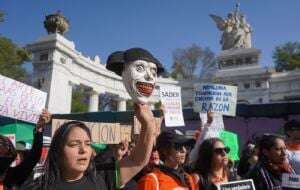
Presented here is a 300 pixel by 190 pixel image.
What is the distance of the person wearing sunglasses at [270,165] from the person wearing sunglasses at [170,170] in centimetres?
69

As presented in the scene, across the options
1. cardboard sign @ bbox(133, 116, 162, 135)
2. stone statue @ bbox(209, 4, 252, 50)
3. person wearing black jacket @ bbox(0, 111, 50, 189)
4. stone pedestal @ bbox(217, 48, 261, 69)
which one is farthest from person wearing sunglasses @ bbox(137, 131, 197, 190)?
stone statue @ bbox(209, 4, 252, 50)

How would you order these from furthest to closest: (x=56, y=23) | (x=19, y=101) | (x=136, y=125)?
1. (x=56, y=23)
2. (x=19, y=101)
3. (x=136, y=125)

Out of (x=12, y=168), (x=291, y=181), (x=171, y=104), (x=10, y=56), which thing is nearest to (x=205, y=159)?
(x=291, y=181)

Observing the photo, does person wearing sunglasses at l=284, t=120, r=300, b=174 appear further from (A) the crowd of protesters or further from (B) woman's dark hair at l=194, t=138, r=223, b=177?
(B) woman's dark hair at l=194, t=138, r=223, b=177

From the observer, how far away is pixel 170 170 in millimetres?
3471

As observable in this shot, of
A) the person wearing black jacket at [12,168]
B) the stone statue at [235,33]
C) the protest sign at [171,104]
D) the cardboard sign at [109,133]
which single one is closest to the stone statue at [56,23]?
the protest sign at [171,104]

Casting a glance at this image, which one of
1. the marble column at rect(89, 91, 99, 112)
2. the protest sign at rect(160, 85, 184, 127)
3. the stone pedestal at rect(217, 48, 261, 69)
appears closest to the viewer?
the protest sign at rect(160, 85, 184, 127)

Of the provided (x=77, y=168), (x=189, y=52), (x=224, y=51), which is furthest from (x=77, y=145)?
(x=189, y=52)

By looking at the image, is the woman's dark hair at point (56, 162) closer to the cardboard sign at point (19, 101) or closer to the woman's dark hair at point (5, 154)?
the woman's dark hair at point (5, 154)

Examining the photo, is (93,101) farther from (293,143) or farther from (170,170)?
(170,170)

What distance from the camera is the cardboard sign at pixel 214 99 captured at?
8109 mm

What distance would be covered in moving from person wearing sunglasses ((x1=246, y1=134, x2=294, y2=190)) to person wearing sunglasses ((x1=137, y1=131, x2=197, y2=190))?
69cm

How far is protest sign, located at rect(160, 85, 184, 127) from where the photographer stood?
7.98m

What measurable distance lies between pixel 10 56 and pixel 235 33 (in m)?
31.2
